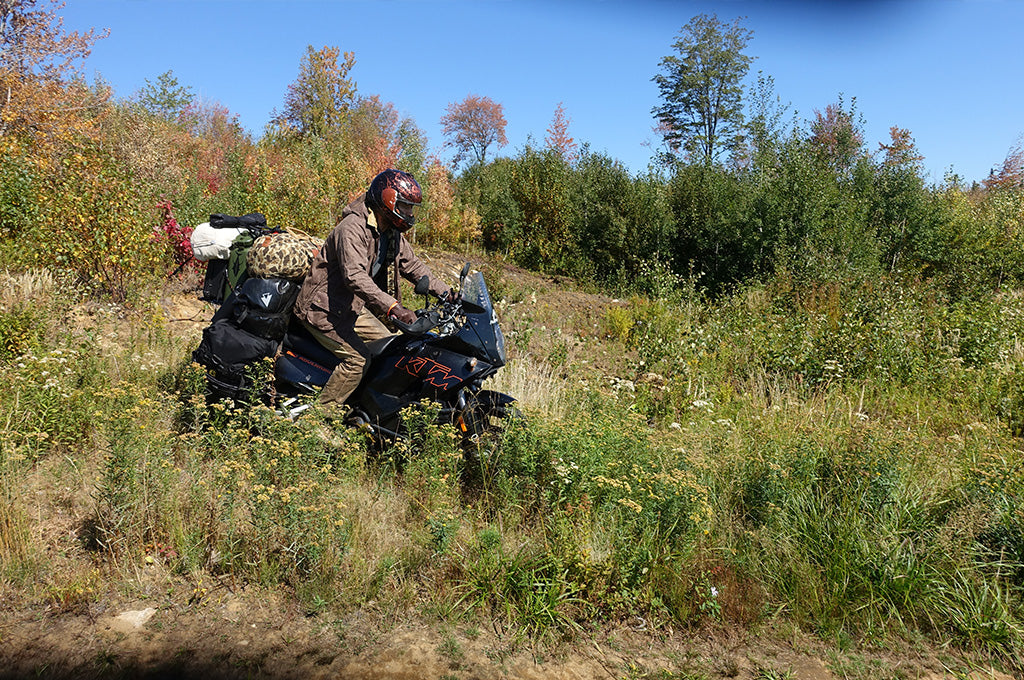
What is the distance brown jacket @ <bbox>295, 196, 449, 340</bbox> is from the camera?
15.2 ft

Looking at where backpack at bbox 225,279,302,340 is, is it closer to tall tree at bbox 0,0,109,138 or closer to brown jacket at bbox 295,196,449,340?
brown jacket at bbox 295,196,449,340

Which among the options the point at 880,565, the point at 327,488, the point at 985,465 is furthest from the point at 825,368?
the point at 327,488

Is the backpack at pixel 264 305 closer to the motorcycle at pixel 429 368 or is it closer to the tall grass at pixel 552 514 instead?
the motorcycle at pixel 429 368

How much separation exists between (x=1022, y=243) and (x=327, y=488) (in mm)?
16320

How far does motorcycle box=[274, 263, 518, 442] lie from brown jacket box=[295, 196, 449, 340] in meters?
0.27

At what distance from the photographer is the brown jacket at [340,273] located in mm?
4625

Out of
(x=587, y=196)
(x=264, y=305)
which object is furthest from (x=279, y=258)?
(x=587, y=196)

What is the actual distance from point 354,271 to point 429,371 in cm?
86

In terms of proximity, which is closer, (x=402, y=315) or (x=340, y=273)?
(x=402, y=315)

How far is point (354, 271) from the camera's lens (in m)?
4.55

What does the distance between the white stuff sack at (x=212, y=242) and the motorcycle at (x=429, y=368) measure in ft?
2.64

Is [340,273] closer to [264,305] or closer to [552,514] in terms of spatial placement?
[264,305]

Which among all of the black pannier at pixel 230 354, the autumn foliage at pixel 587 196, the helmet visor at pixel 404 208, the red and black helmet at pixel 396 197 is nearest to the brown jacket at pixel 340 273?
the red and black helmet at pixel 396 197

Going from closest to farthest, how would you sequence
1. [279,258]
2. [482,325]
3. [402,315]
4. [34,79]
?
1. [402,315]
2. [482,325]
3. [279,258]
4. [34,79]
